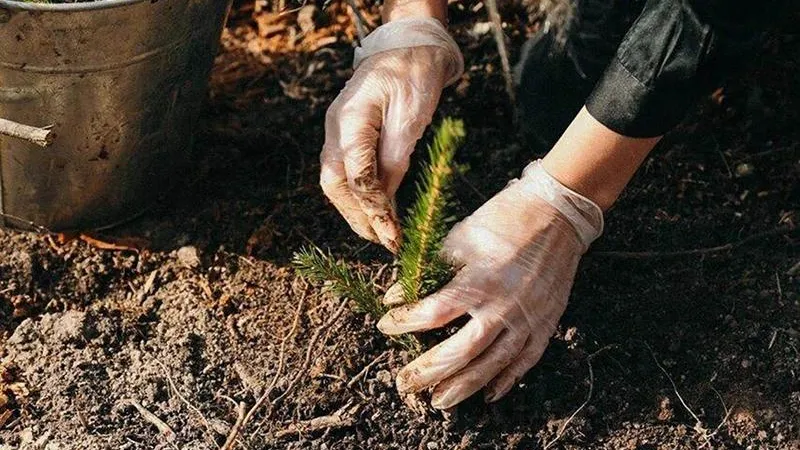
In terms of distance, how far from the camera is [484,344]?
6.00 feet

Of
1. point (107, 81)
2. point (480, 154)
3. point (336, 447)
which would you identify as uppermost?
point (107, 81)

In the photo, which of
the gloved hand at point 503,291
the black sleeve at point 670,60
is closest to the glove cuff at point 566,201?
the gloved hand at point 503,291

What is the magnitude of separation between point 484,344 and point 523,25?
1064 millimetres

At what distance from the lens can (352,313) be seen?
205 cm

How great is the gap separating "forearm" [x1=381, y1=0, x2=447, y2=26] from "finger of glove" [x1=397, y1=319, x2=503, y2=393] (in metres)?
0.61

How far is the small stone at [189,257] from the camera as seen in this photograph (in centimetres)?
216

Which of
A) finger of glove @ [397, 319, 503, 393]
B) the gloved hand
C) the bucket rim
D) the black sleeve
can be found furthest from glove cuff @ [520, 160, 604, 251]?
the bucket rim

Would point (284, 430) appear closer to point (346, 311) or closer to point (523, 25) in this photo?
point (346, 311)

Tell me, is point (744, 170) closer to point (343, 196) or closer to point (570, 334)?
point (570, 334)

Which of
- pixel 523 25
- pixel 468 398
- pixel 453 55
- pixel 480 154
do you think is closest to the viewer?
pixel 468 398

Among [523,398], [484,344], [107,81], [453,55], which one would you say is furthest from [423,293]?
[107,81]

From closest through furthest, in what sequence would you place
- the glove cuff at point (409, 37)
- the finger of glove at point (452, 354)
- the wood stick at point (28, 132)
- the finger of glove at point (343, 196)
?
the wood stick at point (28, 132), the finger of glove at point (452, 354), the finger of glove at point (343, 196), the glove cuff at point (409, 37)

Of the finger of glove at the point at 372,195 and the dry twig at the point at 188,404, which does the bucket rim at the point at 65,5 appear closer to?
the finger of glove at the point at 372,195

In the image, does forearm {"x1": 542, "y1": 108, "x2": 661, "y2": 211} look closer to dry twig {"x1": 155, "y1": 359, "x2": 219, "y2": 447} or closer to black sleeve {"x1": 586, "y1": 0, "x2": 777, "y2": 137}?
black sleeve {"x1": 586, "y1": 0, "x2": 777, "y2": 137}
